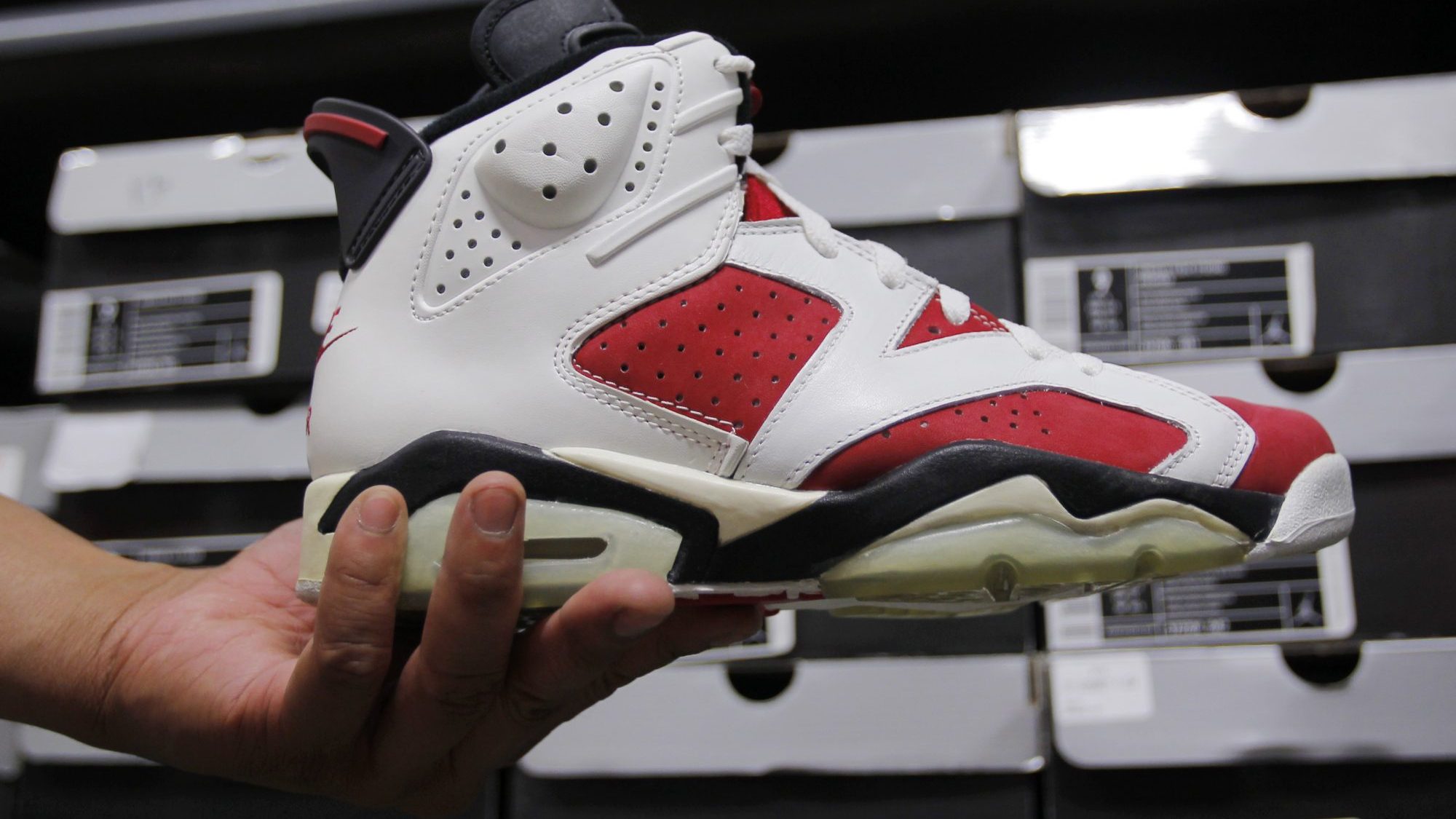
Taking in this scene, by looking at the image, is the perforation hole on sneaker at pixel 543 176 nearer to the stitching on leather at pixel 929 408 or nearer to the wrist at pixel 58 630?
the stitching on leather at pixel 929 408

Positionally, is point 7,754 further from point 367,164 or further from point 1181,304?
point 1181,304

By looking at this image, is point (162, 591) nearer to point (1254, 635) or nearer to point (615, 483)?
point (615, 483)

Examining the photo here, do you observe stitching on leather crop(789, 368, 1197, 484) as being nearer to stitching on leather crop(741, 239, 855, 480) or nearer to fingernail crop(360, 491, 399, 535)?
stitching on leather crop(741, 239, 855, 480)

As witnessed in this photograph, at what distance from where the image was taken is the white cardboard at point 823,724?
0.83 metres

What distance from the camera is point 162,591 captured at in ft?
2.11

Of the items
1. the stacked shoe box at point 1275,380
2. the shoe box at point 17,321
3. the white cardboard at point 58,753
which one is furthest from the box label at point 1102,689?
the shoe box at point 17,321

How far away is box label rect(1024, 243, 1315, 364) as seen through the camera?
86cm

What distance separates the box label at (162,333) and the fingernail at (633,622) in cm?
70

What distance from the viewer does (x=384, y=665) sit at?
469 mm

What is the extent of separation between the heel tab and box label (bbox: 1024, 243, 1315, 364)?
0.61m

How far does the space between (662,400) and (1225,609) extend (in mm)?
635

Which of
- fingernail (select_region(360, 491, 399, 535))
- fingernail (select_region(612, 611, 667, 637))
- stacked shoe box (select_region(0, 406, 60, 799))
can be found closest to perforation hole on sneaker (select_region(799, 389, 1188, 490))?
fingernail (select_region(612, 611, 667, 637))

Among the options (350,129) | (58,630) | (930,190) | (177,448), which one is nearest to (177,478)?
(177,448)

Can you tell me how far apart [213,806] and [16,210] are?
968 mm
